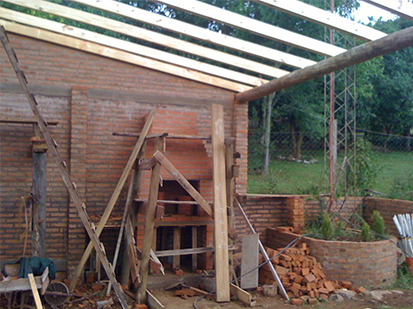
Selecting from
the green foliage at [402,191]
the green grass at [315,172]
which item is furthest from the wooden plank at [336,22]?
the green grass at [315,172]

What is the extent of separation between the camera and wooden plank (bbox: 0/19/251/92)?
755cm

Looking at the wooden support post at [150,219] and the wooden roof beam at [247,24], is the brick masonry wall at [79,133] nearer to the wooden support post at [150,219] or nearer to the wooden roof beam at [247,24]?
the wooden support post at [150,219]

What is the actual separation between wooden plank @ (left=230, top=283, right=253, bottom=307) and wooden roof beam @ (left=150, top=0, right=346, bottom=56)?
3788 millimetres

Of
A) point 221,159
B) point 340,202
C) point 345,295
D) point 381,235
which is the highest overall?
Result: point 221,159

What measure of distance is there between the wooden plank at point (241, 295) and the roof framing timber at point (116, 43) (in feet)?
12.3

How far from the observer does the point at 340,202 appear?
9.88 m

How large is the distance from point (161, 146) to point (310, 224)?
429 centimetres

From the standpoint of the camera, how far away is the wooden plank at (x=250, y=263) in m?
7.35

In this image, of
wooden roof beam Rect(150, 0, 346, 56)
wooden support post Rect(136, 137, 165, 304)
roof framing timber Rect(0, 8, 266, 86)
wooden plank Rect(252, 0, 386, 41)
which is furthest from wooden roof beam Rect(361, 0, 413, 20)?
roof framing timber Rect(0, 8, 266, 86)

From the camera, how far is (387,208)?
9.91 metres

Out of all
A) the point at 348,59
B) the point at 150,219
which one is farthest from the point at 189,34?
the point at 150,219

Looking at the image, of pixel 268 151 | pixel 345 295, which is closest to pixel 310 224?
pixel 345 295

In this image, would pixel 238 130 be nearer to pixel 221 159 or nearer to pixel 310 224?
pixel 221 159

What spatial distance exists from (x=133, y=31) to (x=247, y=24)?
205 centimetres
